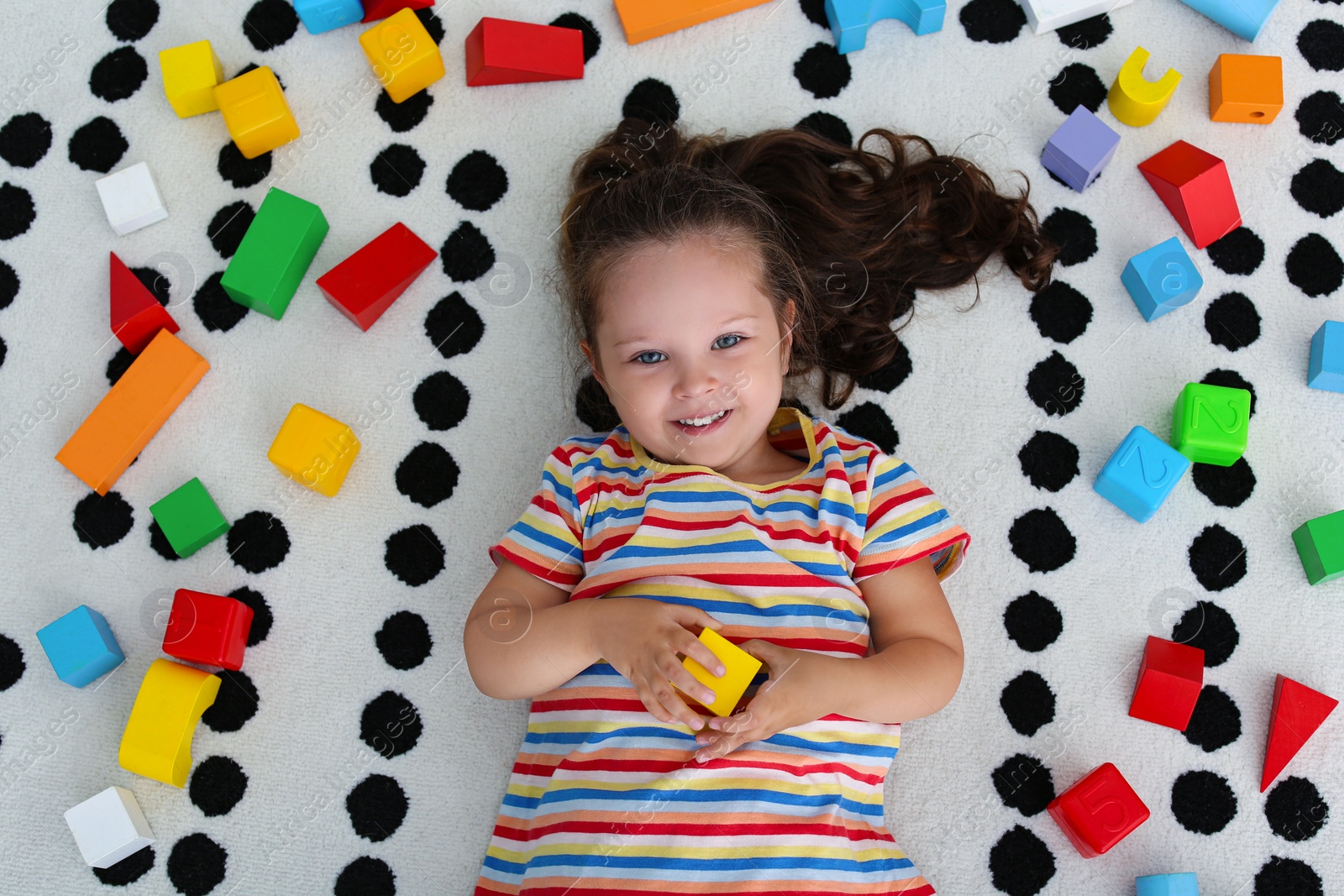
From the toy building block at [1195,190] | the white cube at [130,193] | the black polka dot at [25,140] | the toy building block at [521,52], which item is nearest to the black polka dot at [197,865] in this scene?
the white cube at [130,193]

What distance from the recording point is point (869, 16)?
1326 millimetres

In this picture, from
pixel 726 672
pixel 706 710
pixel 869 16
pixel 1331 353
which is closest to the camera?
pixel 726 672

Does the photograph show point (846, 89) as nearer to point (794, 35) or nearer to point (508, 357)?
point (794, 35)

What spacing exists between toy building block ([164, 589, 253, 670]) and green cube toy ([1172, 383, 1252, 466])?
117 centimetres

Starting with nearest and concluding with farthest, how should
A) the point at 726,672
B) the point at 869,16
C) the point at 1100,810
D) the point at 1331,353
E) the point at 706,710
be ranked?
the point at 726,672 < the point at 706,710 < the point at 1100,810 < the point at 1331,353 < the point at 869,16

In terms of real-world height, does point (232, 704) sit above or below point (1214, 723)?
below

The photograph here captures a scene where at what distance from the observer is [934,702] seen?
41.3 inches

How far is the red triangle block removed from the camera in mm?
1266

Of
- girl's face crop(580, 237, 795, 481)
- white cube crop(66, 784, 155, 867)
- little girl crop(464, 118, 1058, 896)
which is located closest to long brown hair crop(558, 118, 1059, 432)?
little girl crop(464, 118, 1058, 896)

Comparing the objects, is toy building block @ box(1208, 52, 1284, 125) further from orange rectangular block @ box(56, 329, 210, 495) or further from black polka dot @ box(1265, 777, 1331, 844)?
orange rectangular block @ box(56, 329, 210, 495)

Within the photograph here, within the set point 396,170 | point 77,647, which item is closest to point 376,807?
point 77,647

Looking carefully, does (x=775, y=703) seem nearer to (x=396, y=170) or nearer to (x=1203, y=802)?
(x=1203, y=802)

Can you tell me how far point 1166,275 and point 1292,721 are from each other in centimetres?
55

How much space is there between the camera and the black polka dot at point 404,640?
4.01 feet
